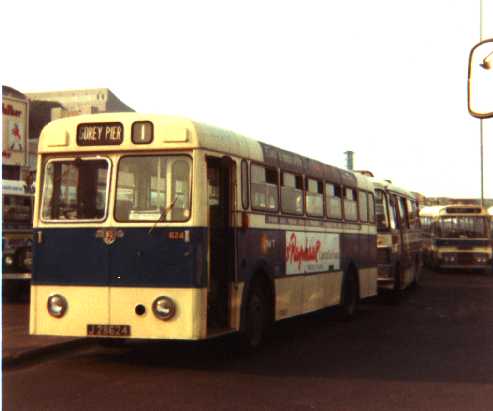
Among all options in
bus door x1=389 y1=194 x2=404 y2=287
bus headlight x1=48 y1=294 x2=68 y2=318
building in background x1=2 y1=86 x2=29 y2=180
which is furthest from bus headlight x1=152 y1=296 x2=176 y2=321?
building in background x1=2 y1=86 x2=29 y2=180

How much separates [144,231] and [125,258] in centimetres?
38

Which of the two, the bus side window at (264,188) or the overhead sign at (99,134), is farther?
the bus side window at (264,188)

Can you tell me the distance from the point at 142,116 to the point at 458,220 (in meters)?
26.0

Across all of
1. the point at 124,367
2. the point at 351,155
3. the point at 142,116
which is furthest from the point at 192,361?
the point at 351,155

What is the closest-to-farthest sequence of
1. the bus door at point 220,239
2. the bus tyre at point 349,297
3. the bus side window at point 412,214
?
the bus door at point 220,239
the bus tyre at point 349,297
the bus side window at point 412,214

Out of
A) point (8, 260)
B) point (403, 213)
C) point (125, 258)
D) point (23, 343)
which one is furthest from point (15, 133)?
point (125, 258)

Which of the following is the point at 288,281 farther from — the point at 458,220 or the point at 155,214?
the point at 458,220

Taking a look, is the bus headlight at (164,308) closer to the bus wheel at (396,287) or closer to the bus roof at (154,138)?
the bus roof at (154,138)

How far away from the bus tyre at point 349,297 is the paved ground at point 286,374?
1.30 meters

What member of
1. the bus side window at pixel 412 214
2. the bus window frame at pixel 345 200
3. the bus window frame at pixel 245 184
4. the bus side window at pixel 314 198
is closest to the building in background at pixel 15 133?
the bus side window at pixel 412 214

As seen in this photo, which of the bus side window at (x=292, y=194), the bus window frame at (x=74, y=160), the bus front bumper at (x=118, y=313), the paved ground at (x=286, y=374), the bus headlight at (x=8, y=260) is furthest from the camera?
the bus headlight at (x=8, y=260)

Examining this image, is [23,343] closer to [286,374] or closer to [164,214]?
[164,214]

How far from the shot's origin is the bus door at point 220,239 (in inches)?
392

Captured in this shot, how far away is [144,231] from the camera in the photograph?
927 centimetres
